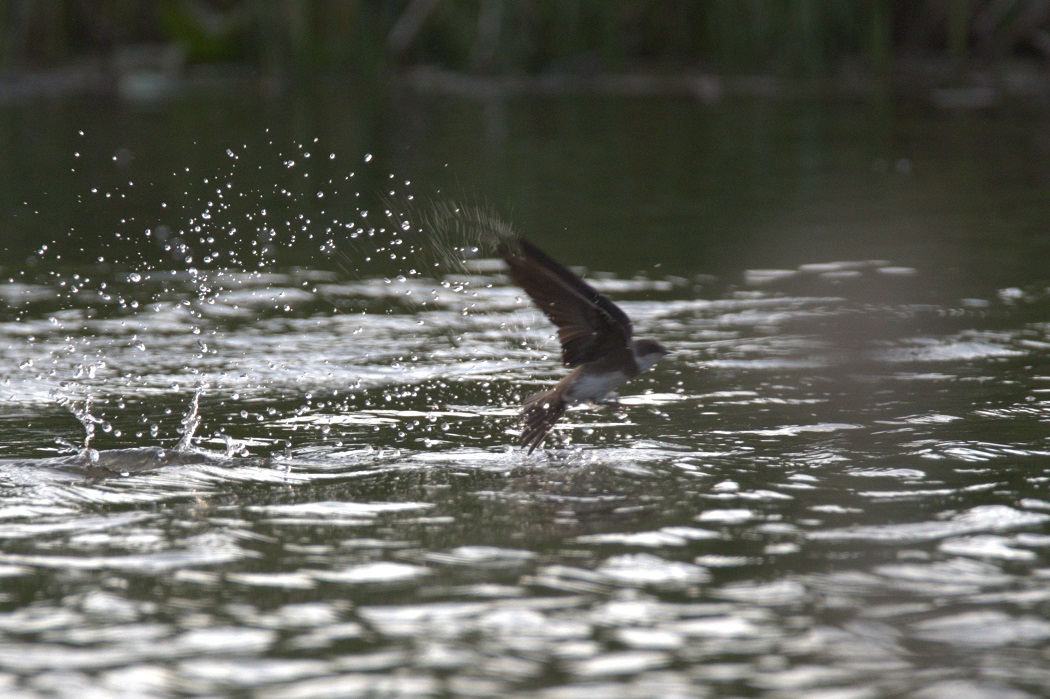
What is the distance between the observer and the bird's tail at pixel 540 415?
6238 mm

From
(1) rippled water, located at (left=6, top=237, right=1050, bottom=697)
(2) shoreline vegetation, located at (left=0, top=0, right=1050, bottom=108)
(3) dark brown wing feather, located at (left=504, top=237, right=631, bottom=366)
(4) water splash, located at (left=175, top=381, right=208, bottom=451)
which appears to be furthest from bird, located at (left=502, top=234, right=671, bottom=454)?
(2) shoreline vegetation, located at (left=0, top=0, right=1050, bottom=108)

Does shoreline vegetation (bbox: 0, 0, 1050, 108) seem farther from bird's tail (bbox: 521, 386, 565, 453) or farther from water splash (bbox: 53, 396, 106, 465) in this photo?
bird's tail (bbox: 521, 386, 565, 453)

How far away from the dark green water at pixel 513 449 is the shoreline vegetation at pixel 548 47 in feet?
22.2

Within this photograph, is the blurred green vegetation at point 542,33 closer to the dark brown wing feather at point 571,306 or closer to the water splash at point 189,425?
the dark brown wing feather at point 571,306

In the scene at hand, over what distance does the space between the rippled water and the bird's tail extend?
0.10m

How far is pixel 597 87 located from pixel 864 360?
17.2 meters

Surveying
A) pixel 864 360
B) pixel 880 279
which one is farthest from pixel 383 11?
pixel 864 360

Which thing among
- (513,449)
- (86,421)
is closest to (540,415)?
(513,449)

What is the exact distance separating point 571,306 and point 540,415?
0.51 m

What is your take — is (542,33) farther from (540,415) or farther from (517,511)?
(517,511)

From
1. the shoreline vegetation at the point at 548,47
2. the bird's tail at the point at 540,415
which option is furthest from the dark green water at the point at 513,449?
the shoreline vegetation at the point at 548,47

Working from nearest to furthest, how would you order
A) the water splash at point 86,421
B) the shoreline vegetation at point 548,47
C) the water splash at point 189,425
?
the water splash at point 86,421 < the water splash at point 189,425 < the shoreline vegetation at point 548,47

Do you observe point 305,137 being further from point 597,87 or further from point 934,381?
point 934,381

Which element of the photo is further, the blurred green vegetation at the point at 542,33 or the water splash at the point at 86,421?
the blurred green vegetation at the point at 542,33
